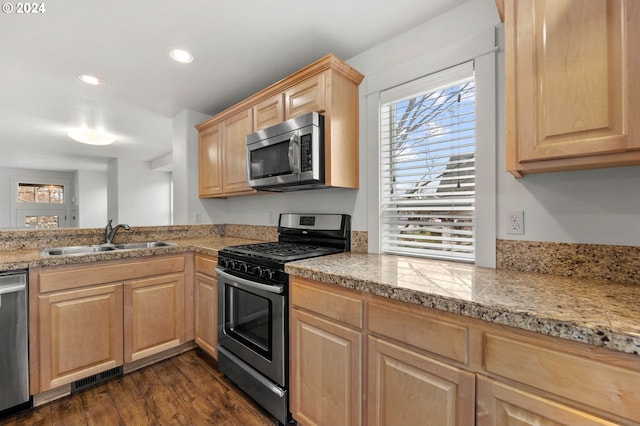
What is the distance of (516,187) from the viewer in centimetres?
138

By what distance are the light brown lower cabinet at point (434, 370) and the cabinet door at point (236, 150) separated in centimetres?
137

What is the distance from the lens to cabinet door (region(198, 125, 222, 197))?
2.79 m

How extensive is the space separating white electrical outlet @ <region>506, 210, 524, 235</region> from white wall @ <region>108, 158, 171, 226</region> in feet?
19.7

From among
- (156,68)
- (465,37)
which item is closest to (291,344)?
(465,37)

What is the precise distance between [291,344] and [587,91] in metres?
1.64

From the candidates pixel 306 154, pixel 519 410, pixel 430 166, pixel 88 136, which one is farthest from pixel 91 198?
pixel 519 410

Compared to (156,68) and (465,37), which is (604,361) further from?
(156,68)

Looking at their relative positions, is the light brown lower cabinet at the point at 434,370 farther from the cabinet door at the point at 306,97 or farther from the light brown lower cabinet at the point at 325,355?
the cabinet door at the point at 306,97

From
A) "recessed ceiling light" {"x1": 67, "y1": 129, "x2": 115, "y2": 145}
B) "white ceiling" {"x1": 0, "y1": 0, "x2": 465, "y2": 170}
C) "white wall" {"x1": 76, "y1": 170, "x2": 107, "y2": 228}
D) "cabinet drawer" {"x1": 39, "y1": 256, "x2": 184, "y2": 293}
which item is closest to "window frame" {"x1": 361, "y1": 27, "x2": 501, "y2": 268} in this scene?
"white ceiling" {"x1": 0, "y1": 0, "x2": 465, "y2": 170}

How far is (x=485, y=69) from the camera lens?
1.46m

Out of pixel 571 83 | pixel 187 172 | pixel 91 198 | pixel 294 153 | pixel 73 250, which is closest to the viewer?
pixel 571 83

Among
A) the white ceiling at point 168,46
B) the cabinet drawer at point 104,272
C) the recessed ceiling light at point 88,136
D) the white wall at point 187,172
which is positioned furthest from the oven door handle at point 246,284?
the recessed ceiling light at point 88,136

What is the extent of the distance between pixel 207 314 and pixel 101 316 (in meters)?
0.68

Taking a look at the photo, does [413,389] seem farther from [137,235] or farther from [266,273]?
[137,235]
